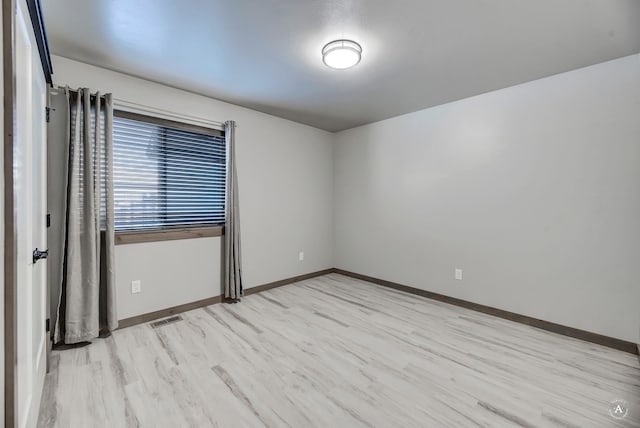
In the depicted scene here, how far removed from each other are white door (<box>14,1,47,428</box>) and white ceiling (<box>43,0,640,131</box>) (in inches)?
25.5

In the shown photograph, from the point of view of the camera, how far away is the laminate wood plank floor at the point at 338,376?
65.4 inches

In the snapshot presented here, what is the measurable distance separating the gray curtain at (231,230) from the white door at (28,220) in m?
1.71

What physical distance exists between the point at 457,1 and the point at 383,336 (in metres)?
2.63

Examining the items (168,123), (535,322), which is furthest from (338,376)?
(168,123)

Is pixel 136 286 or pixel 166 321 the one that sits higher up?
pixel 136 286

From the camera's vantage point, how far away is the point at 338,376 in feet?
6.71

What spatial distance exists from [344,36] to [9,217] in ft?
7.03

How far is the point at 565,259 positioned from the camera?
8.80ft

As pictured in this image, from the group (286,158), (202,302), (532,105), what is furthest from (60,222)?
(532,105)

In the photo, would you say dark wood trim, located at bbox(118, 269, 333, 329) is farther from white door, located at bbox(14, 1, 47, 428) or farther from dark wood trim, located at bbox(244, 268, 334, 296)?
white door, located at bbox(14, 1, 47, 428)

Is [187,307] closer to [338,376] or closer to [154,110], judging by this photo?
[338,376]

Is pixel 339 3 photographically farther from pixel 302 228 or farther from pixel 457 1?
pixel 302 228

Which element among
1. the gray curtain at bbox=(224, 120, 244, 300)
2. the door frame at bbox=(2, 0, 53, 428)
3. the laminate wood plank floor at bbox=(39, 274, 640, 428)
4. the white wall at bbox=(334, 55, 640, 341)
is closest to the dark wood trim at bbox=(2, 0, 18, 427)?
the door frame at bbox=(2, 0, 53, 428)

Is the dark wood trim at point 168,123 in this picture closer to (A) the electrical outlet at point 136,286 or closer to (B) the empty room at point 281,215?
(B) the empty room at point 281,215
